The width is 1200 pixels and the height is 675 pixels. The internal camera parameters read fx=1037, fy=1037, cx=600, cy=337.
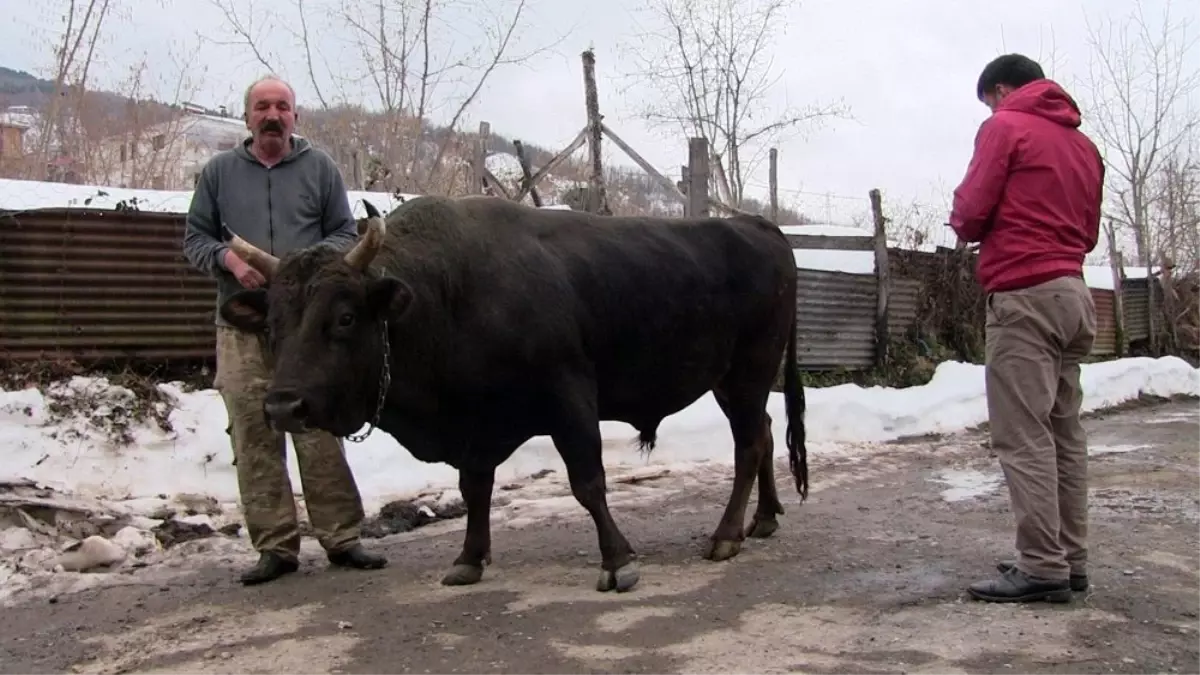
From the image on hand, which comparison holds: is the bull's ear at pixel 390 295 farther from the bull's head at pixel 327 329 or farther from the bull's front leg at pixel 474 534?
the bull's front leg at pixel 474 534

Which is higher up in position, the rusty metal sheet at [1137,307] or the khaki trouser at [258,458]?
the rusty metal sheet at [1137,307]

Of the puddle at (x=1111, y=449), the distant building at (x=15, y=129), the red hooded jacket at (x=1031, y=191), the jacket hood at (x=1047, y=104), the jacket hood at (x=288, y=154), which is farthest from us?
the distant building at (x=15, y=129)

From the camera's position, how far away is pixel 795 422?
6.73 metres

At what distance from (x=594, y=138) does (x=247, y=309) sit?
7.00 metres

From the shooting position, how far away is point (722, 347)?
19.8 ft

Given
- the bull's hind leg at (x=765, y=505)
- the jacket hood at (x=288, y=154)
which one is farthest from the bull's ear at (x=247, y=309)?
→ the bull's hind leg at (x=765, y=505)

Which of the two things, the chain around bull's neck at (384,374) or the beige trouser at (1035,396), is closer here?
the beige trouser at (1035,396)

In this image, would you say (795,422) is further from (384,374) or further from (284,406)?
(284,406)

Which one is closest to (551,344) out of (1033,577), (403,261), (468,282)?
(468,282)

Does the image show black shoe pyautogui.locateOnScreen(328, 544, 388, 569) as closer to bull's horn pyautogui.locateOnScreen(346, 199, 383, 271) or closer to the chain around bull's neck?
the chain around bull's neck

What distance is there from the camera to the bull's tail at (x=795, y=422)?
21.8 feet

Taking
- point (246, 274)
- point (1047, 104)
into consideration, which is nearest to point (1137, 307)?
point (1047, 104)

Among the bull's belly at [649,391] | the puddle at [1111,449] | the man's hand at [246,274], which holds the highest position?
the man's hand at [246,274]

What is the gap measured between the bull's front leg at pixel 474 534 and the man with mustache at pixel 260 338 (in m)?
0.57
